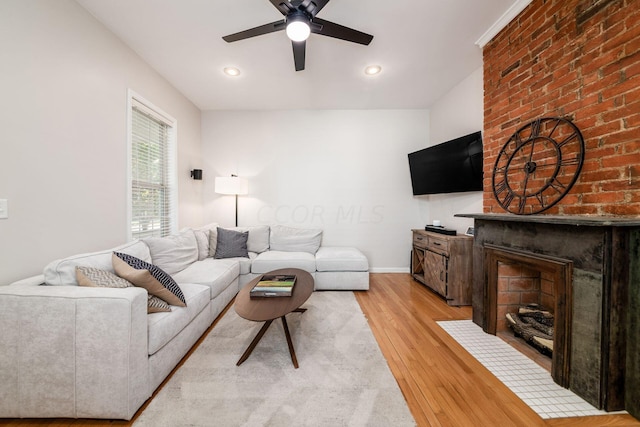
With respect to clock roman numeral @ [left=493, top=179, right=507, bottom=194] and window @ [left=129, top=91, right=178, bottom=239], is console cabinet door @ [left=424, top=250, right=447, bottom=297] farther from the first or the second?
window @ [left=129, top=91, right=178, bottom=239]

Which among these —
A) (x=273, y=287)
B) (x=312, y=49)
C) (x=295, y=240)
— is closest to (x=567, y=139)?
(x=312, y=49)

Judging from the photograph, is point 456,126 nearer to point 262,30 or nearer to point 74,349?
point 262,30

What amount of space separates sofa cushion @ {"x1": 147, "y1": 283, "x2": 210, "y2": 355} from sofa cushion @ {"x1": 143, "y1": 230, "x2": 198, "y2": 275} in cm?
52

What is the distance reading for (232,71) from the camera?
281 cm

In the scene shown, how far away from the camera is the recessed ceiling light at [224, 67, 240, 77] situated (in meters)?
2.76

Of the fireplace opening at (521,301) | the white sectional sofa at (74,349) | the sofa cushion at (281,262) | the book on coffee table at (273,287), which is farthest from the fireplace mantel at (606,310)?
the white sectional sofa at (74,349)

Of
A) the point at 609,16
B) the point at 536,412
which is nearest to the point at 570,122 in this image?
the point at 609,16

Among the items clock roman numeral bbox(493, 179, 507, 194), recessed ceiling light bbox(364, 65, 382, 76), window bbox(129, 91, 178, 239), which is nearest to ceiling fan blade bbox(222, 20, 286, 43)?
recessed ceiling light bbox(364, 65, 382, 76)

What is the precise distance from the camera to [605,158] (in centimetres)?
144

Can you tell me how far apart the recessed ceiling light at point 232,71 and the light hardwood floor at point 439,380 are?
3.19m

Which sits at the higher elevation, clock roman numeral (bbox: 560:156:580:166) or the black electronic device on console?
clock roman numeral (bbox: 560:156:580:166)

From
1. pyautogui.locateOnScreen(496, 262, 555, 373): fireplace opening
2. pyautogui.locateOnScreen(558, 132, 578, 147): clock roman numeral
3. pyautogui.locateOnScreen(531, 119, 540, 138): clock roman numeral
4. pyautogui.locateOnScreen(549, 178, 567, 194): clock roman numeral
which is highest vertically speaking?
pyautogui.locateOnScreen(531, 119, 540, 138): clock roman numeral

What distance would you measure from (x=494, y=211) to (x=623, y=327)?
3.80 ft

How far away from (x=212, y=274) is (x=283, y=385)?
139cm
